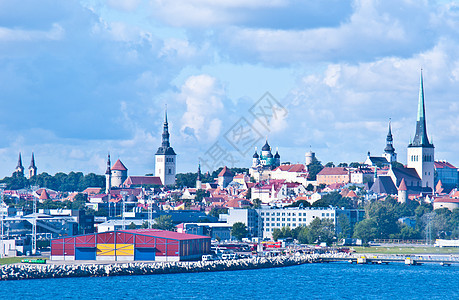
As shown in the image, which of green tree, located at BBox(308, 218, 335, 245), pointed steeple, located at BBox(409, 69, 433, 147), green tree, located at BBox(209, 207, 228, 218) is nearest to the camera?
green tree, located at BBox(308, 218, 335, 245)

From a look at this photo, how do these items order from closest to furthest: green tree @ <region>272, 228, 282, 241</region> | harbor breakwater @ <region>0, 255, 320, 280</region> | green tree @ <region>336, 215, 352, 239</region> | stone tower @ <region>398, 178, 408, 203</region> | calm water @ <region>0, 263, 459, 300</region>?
1. calm water @ <region>0, 263, 459, 300</region>
2. harbor breakwater @ <region>0, 255, 320, 280</region>
3. green tree @ <region>272, 228, 282, 241</region>
4. green tree @ <region>336, 215, 352, 239</region>
5. stone tower @ <region>398, 178, 408, 203</region>

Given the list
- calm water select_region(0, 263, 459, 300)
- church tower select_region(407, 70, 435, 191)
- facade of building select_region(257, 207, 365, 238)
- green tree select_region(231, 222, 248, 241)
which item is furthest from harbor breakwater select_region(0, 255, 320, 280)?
church tower select_region(407, 70, 435, 191)

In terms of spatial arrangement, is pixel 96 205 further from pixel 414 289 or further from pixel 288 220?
pixel 414 289

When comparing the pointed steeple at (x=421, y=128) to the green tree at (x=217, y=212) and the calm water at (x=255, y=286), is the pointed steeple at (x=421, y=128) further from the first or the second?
the calm water at (x=255, y=286)

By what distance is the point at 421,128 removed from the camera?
629 ft

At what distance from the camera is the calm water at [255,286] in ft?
218

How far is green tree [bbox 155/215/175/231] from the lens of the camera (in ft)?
422

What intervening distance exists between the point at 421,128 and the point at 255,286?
125 m

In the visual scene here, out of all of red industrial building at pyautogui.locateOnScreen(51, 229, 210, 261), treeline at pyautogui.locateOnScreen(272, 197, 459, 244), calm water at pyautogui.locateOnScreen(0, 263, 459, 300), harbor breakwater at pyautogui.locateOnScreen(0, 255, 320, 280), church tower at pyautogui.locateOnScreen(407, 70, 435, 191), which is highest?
church tower at pyautogui.locateOnScreen(407, 70, 435, 191)

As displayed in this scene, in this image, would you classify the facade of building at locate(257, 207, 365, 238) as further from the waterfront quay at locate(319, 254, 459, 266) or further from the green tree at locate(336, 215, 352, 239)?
the waterfront quay at locate(319, 254, 459, 266)

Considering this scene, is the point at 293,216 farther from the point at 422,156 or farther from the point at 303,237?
the point at 422,156

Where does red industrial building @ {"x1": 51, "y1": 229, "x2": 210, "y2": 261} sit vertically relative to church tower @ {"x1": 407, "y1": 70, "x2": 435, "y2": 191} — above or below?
below

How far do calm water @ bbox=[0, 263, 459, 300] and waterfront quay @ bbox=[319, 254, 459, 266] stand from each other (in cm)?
785

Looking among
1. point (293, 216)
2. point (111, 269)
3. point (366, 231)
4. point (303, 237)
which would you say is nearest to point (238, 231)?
point (303, 237)
